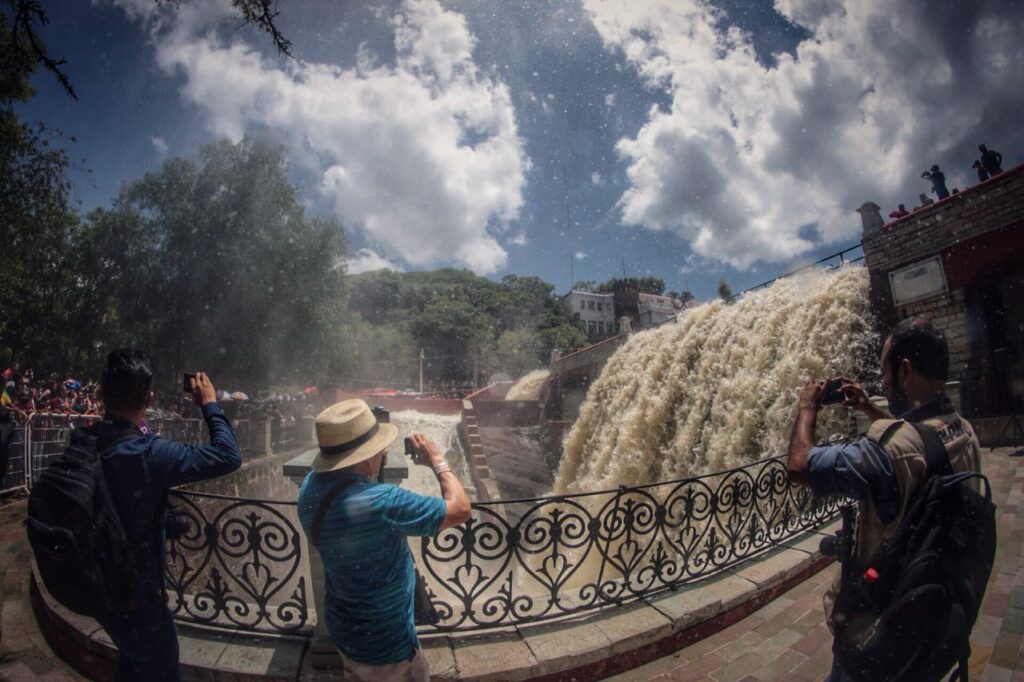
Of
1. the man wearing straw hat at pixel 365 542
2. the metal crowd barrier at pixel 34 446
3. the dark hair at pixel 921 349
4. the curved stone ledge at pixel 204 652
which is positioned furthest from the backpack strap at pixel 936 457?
the metal crowd barrier at pixel 34 446

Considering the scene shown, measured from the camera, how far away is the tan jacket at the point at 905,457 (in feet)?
5.07

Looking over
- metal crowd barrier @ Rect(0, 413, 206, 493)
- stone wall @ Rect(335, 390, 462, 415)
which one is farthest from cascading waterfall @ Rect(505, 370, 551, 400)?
metal crowd barrier @ Rect(0, 413, 206, 493)

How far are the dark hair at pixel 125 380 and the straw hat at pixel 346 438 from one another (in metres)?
0.84

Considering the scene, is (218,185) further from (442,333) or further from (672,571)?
(442,333)

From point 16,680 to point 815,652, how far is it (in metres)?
4.89

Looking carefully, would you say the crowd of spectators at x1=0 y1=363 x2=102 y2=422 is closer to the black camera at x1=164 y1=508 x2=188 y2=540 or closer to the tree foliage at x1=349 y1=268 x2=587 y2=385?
the black camera at x1=164 y1=508 x2=188 y2=540

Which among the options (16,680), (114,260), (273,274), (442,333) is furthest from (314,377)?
(442,333)

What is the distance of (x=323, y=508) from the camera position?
5.58ft

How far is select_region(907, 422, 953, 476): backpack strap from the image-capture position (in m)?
1.51

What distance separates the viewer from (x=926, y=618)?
1363 millimetres

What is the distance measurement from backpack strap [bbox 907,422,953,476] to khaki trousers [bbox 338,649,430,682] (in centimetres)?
204

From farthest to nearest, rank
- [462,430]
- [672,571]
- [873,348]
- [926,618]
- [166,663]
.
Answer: [462,430]
[873,348]
[672,571]
[166,663]
[926,618]

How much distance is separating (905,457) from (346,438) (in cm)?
208

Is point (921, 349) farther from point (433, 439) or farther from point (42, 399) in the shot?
point (433, 439)
